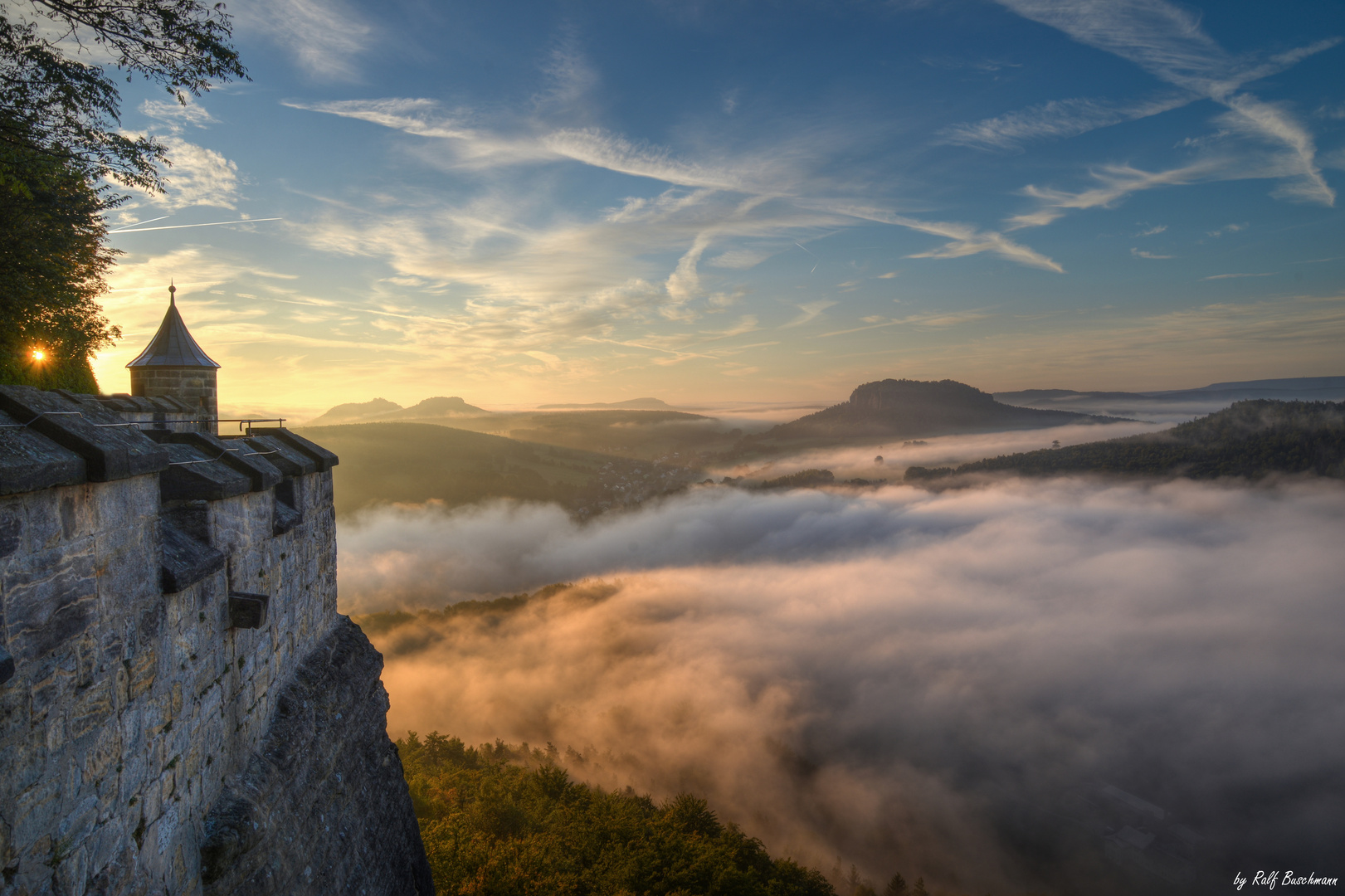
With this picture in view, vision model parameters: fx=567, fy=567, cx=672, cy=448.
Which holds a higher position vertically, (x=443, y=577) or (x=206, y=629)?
(x=206, y=629)

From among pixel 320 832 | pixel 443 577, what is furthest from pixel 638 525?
pixel 320 832

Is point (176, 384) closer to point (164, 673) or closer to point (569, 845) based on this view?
point (164, 673)

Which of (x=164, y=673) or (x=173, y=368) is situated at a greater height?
(x=173, y=368)

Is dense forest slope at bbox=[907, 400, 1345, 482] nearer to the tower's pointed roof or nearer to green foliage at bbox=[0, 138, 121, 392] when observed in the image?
the tower's pointed roof

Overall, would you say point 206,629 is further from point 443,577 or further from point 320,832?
point 443,577

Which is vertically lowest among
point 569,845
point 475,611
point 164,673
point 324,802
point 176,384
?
point 475,611

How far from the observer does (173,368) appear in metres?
14.7

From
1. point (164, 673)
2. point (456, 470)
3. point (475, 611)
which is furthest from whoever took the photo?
point (475, 611)

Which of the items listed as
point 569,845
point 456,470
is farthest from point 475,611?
point 569,845

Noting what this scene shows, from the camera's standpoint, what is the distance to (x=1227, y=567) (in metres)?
199

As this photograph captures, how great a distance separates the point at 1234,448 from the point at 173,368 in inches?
7509

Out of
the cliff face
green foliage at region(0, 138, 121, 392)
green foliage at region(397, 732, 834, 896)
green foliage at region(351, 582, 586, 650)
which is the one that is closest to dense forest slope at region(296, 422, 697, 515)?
green foliage at region(351, 582, 586, 650)

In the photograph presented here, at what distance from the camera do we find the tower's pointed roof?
14617 mm

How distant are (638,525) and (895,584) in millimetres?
85935
